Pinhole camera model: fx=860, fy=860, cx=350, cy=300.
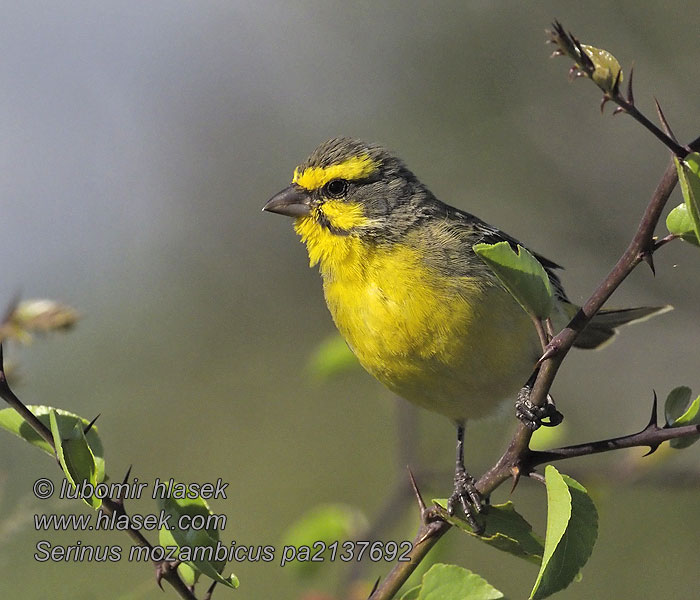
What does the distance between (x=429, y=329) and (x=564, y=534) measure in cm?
161

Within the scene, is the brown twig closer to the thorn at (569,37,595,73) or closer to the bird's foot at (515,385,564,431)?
the bird's foot at (515,385,564,431)

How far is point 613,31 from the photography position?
749 centimetres

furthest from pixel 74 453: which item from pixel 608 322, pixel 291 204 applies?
pixel 608 322

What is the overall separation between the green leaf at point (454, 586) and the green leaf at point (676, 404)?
698mm

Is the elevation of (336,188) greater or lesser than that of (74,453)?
greater

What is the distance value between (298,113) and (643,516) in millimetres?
6942

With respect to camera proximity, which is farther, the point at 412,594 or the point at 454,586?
the point at 412,594

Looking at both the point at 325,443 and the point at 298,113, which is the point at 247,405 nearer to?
the point at 325,443

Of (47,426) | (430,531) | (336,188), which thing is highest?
(336,188)

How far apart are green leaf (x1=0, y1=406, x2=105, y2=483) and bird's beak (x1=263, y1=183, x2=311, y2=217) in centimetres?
216

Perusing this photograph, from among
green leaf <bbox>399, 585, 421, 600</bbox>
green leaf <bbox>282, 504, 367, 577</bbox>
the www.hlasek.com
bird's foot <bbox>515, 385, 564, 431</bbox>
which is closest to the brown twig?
the www.hlasek.com

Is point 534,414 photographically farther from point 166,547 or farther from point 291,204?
point 291,204

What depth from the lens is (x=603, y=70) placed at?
1.91m

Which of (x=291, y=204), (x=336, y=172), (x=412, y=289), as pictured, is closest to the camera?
(x=412, y=289)
